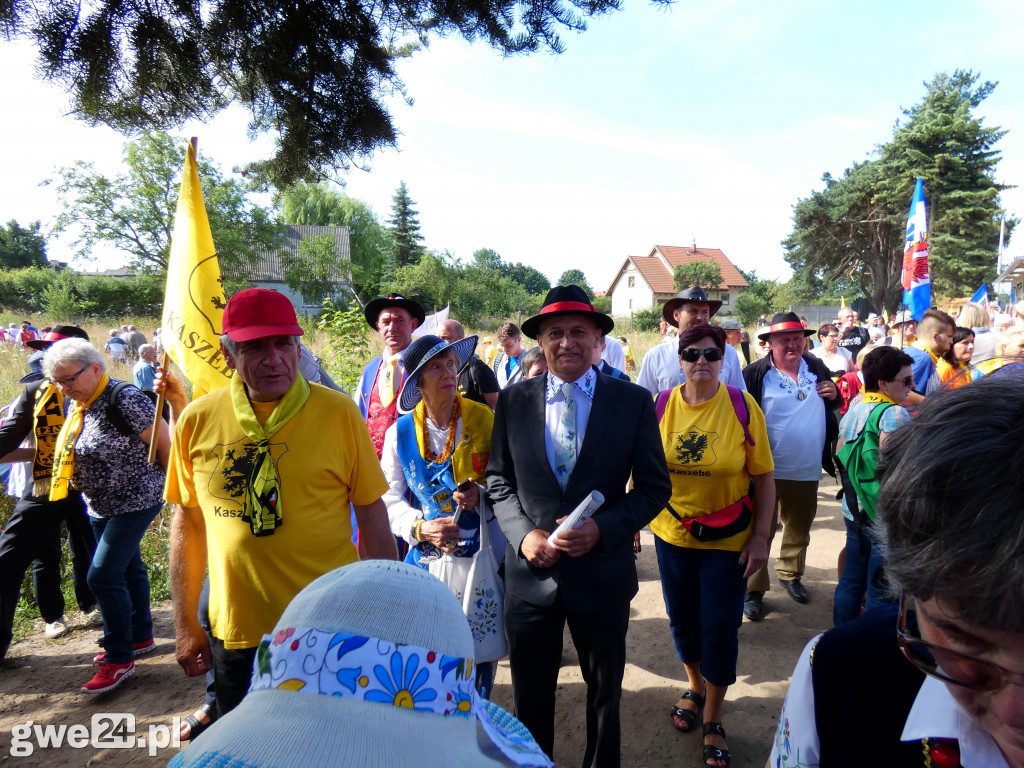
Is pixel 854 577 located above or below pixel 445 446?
below

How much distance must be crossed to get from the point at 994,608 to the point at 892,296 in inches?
1807

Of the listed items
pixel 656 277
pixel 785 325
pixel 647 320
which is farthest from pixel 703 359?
pixel 656 277

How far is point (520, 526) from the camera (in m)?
2.40

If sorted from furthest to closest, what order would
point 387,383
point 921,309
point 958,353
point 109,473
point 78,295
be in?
point 78,295
point 921,309
point 958,353
point 387,383
point 109,473

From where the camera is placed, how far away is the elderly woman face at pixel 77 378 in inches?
132

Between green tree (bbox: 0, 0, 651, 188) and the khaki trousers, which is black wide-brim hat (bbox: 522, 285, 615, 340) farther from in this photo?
the khaki trousers

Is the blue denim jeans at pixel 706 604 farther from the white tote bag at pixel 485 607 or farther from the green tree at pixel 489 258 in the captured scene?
the green tree at pixel 489 258

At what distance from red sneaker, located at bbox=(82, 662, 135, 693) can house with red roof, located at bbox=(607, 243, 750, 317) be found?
5339 centimetres

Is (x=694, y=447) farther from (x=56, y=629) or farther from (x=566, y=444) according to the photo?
(x=56, y=629)

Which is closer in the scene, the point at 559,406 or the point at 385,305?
the point at 559,406

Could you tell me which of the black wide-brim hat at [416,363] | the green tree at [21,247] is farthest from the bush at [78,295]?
the black wide-brim hat at [416,363]

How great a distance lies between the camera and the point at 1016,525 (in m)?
0.64

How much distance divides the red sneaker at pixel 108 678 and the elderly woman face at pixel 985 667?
446cm

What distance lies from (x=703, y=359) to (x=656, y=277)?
2262 inches
